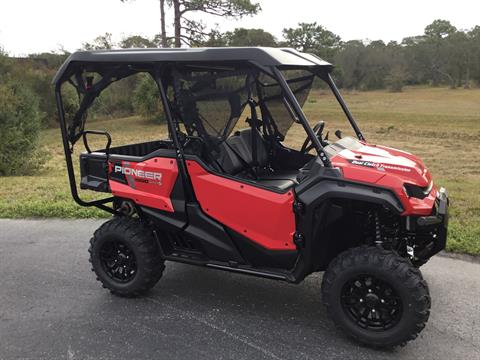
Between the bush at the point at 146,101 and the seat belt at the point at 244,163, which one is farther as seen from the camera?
the bush at the point at 146,101

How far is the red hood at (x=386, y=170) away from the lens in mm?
3051

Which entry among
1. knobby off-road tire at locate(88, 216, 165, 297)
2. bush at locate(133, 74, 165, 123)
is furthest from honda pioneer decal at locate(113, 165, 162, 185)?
bush at locate(133, 74, 165, 123)

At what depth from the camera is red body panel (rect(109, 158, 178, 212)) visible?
3660 mm

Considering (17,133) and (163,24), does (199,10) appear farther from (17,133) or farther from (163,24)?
(17,133)

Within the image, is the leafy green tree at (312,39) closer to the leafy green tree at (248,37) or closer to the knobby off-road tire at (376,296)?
the leafy green tree at (248,37)

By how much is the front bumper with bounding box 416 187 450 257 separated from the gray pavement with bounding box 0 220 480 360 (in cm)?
56

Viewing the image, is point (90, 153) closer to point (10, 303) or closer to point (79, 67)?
point (79, 67)

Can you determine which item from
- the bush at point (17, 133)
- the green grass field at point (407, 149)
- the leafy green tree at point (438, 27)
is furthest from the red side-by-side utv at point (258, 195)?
the leafy green tree at point (438, 27)

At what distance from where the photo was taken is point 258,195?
3.38 meters

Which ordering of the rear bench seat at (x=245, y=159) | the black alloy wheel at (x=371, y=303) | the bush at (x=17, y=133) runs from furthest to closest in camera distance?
the bush at (x=17, y=133) < the rear bench seat at (x=245, y=159) < the black alloy wheel at (x=371, y=303)

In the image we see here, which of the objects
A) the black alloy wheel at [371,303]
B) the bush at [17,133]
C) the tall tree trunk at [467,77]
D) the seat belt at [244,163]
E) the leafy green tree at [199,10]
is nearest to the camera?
the black alloy wheel at [371,303]

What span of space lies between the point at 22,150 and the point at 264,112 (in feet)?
36.8

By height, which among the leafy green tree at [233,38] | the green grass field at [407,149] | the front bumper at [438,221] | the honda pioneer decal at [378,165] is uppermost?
the leafy green tree at [233,38]

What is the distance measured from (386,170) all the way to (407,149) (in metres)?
11.5
